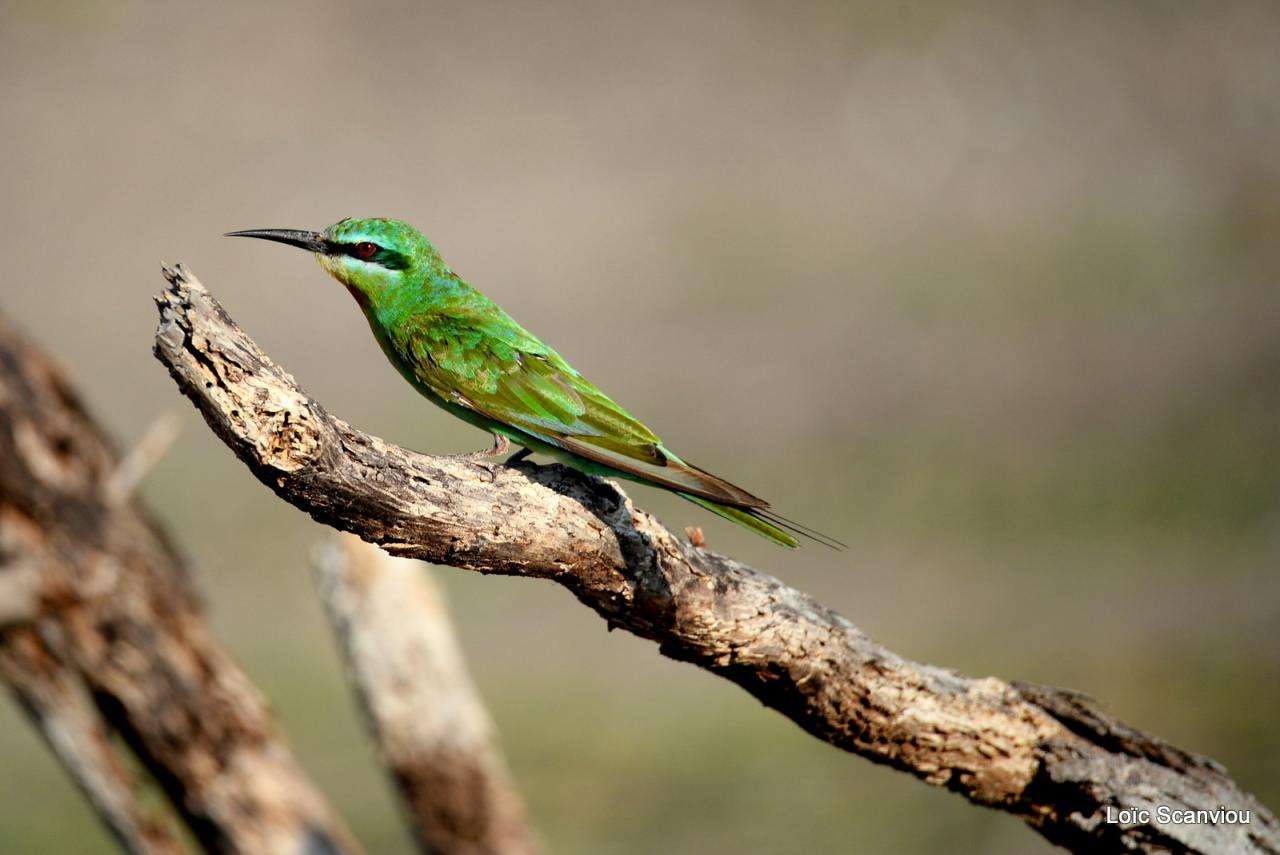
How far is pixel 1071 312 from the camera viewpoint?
13.4m

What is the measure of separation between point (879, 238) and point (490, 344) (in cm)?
1121

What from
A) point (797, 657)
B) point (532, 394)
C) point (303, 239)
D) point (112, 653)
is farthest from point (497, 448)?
point (112, 653)

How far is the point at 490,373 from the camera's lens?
3645 millimetres

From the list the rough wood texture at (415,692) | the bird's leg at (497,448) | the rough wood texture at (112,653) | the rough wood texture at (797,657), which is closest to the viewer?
the rough wood texture at (797,657)

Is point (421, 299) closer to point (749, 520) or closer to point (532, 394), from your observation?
point (532, 394)

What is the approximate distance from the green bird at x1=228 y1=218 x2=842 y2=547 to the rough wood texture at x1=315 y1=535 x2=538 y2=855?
4.95 feet

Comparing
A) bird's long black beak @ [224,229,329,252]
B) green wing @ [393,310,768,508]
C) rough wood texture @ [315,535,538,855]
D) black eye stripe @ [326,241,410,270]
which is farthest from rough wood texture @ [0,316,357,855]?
green wing @ [393,310,768,508]

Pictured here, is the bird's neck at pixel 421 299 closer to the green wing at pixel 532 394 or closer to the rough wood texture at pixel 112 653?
the green wing at pixel 532 394

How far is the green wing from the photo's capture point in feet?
11.0

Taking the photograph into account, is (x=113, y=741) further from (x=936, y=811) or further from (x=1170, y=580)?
(x=1170, y=580)

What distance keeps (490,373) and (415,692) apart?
76.3 inches

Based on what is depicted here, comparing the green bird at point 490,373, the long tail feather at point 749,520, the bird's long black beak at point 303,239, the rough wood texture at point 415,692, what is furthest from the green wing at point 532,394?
the rough wood texture at point 415,692

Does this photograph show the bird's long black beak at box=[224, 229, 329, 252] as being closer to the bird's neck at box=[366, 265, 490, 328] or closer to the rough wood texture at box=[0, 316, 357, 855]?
the bird's neck at box=[366, 265, 490, 328]

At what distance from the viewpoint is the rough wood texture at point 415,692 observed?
17.0ft
